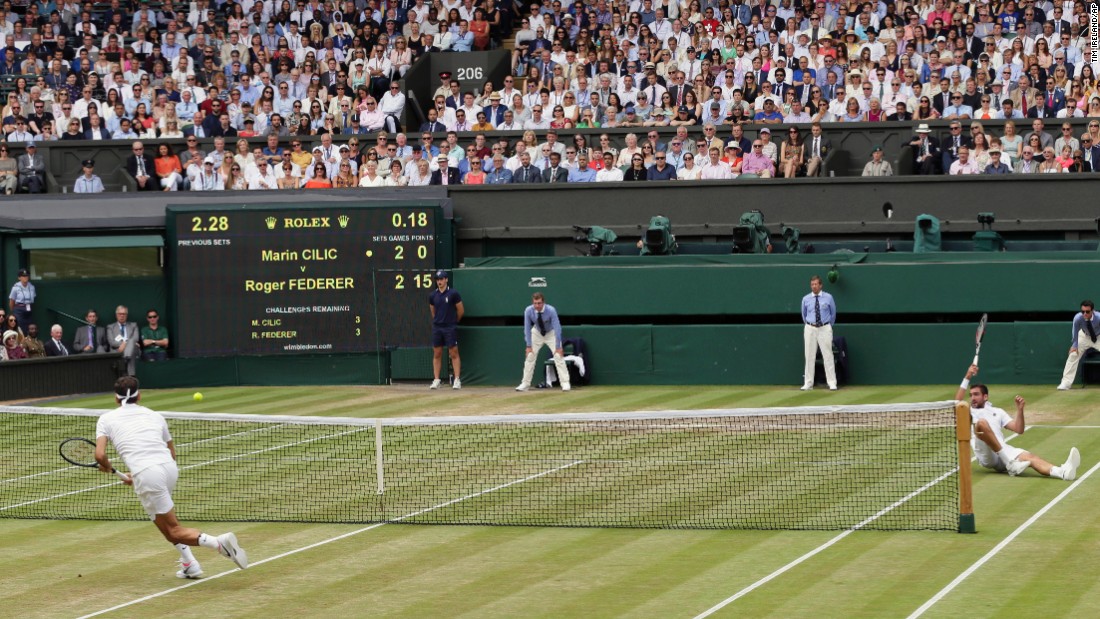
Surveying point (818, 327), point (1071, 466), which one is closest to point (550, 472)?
point (1071, 466)

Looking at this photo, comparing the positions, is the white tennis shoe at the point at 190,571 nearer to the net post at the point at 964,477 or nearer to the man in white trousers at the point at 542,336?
the net post at the point at 964,477

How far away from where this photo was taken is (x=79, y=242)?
96.7 feet

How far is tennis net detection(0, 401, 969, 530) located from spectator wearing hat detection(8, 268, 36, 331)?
6.38 meters

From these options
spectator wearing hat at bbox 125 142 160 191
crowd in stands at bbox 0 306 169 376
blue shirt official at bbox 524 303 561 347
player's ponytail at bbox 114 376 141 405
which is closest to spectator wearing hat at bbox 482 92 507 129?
blue shirt official at bbox 524 303 561 347

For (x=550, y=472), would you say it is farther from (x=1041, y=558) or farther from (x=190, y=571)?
(x=1041, y=558)

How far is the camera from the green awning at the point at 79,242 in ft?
95.7

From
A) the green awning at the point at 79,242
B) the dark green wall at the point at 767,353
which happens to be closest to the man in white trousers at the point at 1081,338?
the dark green wall at the point at 767,353

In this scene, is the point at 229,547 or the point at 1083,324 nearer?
the point at 229,547

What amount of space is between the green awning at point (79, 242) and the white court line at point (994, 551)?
18351 mm

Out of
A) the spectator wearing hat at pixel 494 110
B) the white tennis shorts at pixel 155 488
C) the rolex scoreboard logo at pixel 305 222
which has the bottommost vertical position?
the white tennis shorts at pixel 155 488

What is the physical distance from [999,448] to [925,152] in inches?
504

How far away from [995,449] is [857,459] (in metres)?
1.92

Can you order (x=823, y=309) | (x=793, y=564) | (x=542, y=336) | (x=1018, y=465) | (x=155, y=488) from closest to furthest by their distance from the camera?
(x=155, y=488) → (x=793, y=564) → (x=1018, y=465) → (x=823, y=309) → (x=542, y=336)

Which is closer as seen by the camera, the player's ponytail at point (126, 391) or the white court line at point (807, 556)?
the white court line at point (807, 556)
